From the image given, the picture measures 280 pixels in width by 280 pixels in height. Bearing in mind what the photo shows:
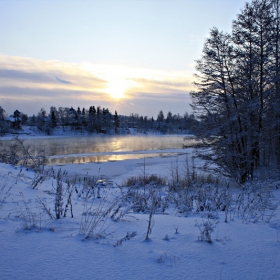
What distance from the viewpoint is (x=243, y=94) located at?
14.3 meters

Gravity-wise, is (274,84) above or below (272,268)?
above

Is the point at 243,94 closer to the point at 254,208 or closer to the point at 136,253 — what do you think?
the point at 254,208

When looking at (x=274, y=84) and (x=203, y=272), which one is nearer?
(x=203, y=272)

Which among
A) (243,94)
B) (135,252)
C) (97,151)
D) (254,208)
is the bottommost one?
(97,151)

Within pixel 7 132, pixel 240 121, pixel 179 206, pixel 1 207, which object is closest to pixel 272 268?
pixel 179 206

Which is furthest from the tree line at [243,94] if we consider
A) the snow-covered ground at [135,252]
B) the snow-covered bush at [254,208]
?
the snow-covered ground at [135,252]

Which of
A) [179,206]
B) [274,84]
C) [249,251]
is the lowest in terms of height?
[179,206]

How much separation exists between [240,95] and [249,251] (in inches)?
519

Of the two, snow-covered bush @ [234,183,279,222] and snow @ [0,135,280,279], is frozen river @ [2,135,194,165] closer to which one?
snow-covered bush @ [234,183,279,222]

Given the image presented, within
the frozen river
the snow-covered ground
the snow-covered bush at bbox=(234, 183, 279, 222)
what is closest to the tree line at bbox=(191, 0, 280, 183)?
the frozen river

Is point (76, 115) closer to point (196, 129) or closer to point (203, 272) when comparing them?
point (196, 129)

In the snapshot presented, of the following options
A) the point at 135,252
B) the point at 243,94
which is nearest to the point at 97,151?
the point at 243,94

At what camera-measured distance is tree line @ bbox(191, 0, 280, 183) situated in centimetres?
1339

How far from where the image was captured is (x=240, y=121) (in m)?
14.1
